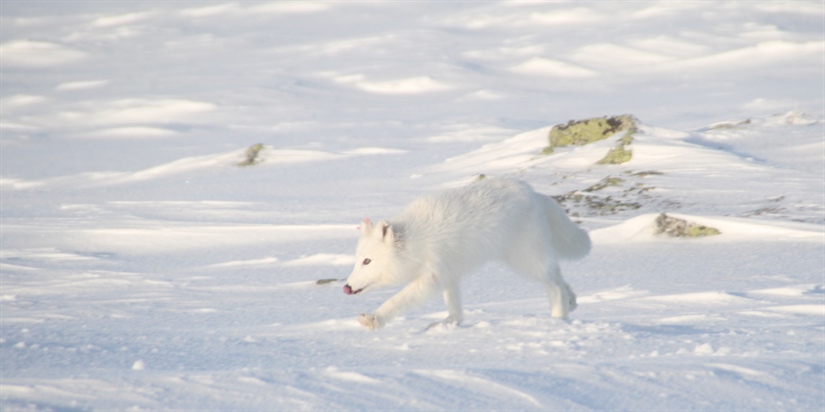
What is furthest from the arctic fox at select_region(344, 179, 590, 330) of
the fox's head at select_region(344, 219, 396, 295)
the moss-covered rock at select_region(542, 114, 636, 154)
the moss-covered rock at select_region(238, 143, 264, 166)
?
the moss-covered rock at select_region(238, 143, 264, 166)

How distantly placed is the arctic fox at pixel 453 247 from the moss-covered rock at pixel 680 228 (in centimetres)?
207

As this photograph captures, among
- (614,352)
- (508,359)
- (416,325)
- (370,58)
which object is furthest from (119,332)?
(370,58)

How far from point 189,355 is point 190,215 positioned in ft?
16.3

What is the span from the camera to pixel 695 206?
6754 millimetres

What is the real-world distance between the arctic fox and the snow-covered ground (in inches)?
8.4

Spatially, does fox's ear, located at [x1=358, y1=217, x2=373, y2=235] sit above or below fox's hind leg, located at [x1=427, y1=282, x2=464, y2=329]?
above

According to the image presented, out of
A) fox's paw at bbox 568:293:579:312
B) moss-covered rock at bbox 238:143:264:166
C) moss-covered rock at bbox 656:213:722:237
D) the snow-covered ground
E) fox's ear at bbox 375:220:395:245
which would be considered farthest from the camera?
moss-covered rock at bbox 238:143:264:166

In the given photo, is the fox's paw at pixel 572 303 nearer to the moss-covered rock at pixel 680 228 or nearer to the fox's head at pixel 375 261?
the fox's head at pixel 375 261

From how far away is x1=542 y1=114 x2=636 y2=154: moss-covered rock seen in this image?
9.56 metres

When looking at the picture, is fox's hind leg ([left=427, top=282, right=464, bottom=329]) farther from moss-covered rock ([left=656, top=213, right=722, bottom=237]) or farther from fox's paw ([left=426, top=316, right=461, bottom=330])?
moss-covered rock ([left=656, top=213, right=722, bottom=237])

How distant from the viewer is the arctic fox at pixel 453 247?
3809 millimetres

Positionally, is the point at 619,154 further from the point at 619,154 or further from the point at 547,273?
the point at 547,273

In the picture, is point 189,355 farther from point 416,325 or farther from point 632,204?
point 632,204

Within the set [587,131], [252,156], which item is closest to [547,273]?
[587,131]
